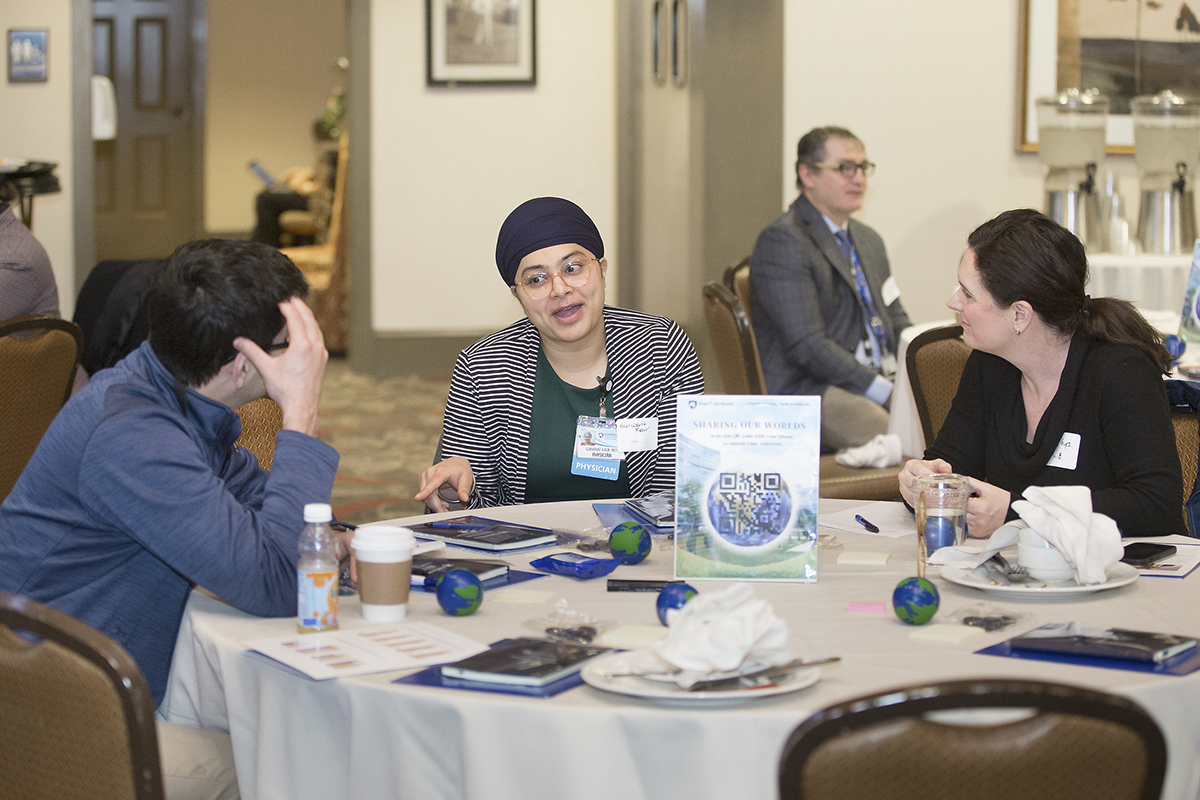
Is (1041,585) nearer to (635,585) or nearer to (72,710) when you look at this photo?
(635,585)

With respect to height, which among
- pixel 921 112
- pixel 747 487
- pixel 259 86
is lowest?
pixel 747 487

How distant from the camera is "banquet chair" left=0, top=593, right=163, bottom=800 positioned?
113 cm

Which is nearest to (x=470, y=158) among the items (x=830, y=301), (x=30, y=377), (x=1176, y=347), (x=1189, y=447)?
(x=830, y=301)

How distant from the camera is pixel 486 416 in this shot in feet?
8.40

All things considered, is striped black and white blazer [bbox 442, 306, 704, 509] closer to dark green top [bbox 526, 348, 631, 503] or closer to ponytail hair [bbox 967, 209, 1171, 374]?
dark green top [bbox 526, 348, 631, 503]

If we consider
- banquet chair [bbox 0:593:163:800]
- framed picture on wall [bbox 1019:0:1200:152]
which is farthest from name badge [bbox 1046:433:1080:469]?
framed picture on wall [bbox 1019:0:1200:152]

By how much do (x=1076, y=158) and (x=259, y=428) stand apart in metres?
3.75

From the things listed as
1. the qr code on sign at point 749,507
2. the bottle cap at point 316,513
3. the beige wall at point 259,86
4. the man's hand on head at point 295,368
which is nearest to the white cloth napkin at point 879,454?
the qr code on sign at point 749,507

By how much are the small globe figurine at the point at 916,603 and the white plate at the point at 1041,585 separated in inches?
6.8

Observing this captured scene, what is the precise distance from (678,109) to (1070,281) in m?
4.98

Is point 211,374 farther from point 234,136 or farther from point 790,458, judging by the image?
point 234,136

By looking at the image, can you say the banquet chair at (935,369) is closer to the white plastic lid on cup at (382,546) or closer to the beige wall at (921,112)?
the white plastic lid on cup at (382,546)

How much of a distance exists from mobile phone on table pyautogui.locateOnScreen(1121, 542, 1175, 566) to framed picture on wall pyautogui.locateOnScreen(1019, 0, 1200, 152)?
13.4ft

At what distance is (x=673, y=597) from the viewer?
1511 mm
